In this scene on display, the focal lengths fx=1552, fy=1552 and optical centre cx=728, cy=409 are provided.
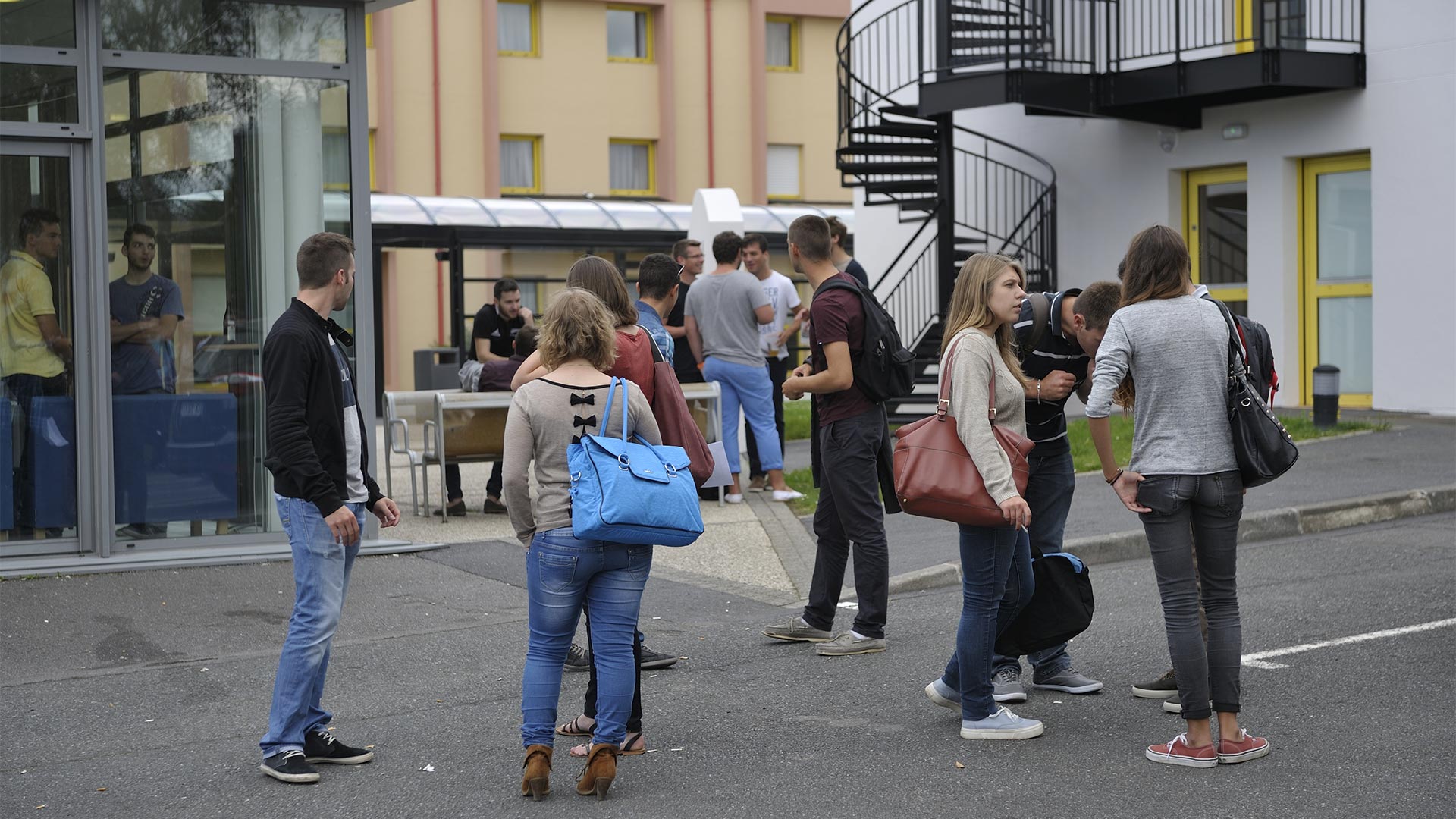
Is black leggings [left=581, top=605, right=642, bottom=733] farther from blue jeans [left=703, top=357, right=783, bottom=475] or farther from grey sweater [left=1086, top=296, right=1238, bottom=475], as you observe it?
blue jeans [left=703, top=357, right=783, bottom=475]

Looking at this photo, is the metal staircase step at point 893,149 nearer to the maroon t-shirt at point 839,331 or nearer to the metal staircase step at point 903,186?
the metal staircase step at point 903,186

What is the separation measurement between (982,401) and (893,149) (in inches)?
571


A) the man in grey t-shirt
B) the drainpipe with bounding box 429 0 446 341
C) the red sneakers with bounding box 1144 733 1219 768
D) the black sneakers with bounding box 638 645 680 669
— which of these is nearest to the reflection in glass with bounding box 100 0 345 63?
the man in grey t-shirt

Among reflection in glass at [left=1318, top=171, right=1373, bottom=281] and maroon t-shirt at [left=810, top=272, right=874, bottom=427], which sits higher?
reflection in glass at [left=1318, top=171, right=1373, bottom=281]

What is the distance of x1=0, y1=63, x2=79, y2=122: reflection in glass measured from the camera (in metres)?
8.77

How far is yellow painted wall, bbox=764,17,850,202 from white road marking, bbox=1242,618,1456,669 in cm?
2897

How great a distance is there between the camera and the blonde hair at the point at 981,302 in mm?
5336

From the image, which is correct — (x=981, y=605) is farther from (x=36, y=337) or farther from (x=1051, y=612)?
(x=36, y=337)

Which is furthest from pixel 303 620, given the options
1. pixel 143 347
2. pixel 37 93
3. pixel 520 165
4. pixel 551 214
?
pixel 520 165

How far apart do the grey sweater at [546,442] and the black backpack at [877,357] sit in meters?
2.10

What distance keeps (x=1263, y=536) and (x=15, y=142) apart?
26.4ft

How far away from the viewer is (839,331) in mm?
6691

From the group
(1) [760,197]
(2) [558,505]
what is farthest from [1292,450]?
(1) [760,197]

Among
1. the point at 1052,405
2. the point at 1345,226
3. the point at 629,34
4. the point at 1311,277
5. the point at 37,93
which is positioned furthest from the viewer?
the point at 629,34
